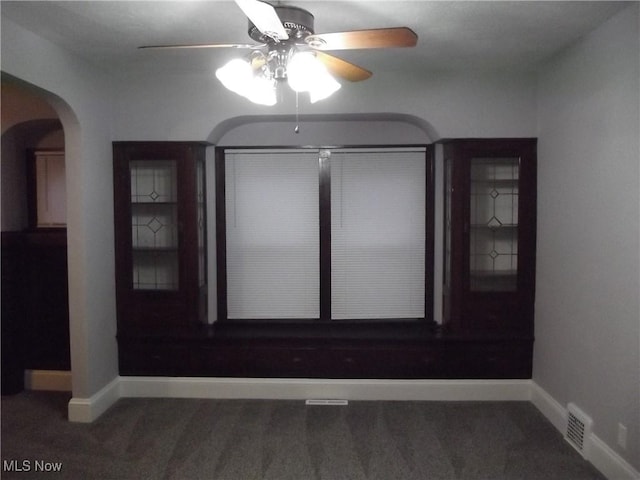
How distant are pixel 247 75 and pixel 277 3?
53 cm

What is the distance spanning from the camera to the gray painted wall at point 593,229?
2.51 metres

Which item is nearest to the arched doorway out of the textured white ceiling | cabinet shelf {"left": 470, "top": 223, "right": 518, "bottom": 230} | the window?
the textured white ceiling

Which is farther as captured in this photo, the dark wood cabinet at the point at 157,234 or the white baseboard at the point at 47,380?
the white baseboard at the point at 47,380

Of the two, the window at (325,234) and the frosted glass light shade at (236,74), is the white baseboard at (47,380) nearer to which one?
the window at (325,234)

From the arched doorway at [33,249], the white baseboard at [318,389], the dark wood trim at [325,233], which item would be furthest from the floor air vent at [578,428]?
the arched doorway at [33,249]

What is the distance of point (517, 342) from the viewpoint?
3.74m

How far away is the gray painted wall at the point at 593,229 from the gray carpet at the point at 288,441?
461 mm

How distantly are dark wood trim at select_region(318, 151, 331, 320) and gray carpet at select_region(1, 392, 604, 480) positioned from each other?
2.99ft

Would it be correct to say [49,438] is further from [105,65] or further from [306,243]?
[105,65]

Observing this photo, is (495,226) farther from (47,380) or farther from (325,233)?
(47,380)

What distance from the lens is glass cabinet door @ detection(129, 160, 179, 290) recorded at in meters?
3.89

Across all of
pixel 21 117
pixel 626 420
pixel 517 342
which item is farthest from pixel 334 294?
pixel 21 117

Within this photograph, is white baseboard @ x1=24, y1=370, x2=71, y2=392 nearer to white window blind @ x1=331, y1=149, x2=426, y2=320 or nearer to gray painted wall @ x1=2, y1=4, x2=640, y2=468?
gray painted wall @ x1=2, y1=4, x2=640, y2=468

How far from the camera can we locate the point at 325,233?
4184mm
